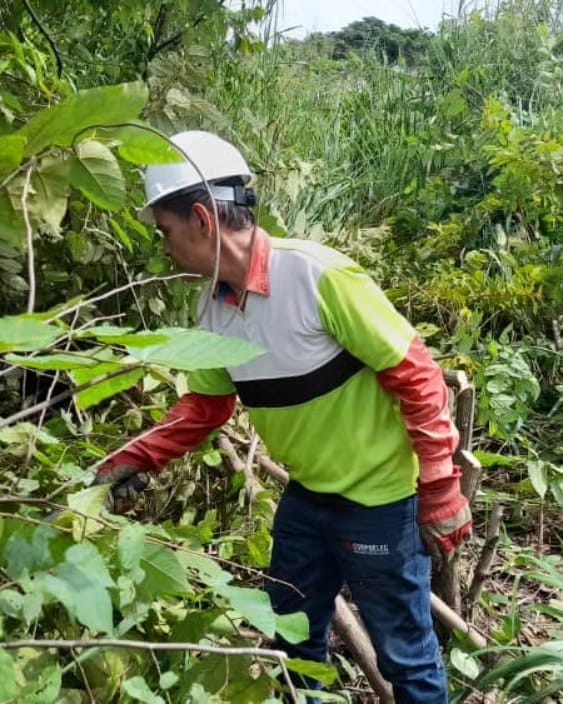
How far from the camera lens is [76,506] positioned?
151cm

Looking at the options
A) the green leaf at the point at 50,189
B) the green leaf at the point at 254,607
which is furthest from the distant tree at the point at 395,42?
the green leaf at the point at 254,607

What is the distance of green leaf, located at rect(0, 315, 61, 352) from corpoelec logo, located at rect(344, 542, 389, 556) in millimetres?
1439

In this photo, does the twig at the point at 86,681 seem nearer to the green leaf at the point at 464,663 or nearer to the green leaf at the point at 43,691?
the green leaf at the point at 43,691

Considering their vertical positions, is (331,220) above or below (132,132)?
below

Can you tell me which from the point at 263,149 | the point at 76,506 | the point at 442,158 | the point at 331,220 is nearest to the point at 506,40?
the point at 442,158

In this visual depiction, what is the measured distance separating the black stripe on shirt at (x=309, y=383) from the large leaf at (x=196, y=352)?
1.14 metres

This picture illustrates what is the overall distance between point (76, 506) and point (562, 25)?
6.71m

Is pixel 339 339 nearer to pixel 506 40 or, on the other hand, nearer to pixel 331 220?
pixel 331 220

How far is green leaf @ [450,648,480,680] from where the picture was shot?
2402 mm

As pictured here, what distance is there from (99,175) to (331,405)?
93cm

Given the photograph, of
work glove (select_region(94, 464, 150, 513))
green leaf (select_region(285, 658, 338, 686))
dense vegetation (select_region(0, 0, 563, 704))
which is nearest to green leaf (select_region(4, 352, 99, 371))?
dense vegetation (select_region(0, 0, 563, 704))

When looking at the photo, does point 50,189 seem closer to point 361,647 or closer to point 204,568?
point 204,568

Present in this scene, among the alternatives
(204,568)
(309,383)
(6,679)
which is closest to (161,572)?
(204,568)

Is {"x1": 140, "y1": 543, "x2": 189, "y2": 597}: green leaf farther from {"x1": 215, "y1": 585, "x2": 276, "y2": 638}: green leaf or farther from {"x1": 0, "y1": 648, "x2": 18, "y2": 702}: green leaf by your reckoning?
{"x1": 0, "y1": 648, "x2": 18, "y2": 702}: green leaf
